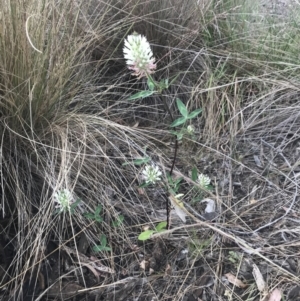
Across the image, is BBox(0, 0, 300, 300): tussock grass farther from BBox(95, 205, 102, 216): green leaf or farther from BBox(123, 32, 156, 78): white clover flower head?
BBox(123, 32, 156, 78): white clover flower head

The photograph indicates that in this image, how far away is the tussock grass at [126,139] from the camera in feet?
4.87

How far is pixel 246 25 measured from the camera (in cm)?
238

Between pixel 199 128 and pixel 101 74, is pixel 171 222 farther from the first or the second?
pixel 101 74

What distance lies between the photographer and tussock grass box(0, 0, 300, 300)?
148 centimetres

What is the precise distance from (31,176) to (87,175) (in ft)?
0.56

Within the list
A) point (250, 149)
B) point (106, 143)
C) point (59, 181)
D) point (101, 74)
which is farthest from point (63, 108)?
point (250, 149)

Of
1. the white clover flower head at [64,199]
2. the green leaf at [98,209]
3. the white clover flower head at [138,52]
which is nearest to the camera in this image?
the white clover flower head at [138,52]

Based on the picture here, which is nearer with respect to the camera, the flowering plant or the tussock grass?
the flowering plant

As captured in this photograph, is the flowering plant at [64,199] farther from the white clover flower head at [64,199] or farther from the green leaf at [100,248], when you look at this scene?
the green leaf at [100,248]

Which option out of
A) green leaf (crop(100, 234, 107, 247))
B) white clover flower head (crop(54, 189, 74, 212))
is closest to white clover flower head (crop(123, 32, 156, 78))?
white clover flower head (crop(54, 189, 74, 212))

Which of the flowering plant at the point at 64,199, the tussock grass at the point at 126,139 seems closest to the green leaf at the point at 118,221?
the tussock grass at the point at 126,139

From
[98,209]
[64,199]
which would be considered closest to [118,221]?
[98,209]

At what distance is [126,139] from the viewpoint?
5.29ft

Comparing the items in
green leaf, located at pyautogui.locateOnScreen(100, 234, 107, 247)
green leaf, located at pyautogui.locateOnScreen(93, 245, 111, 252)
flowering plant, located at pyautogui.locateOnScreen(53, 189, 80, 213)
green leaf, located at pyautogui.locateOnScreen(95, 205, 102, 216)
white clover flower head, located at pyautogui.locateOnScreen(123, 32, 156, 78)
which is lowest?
green leaf, located at pyautogui.locateOnScreen(93, 245, 111, 252)
